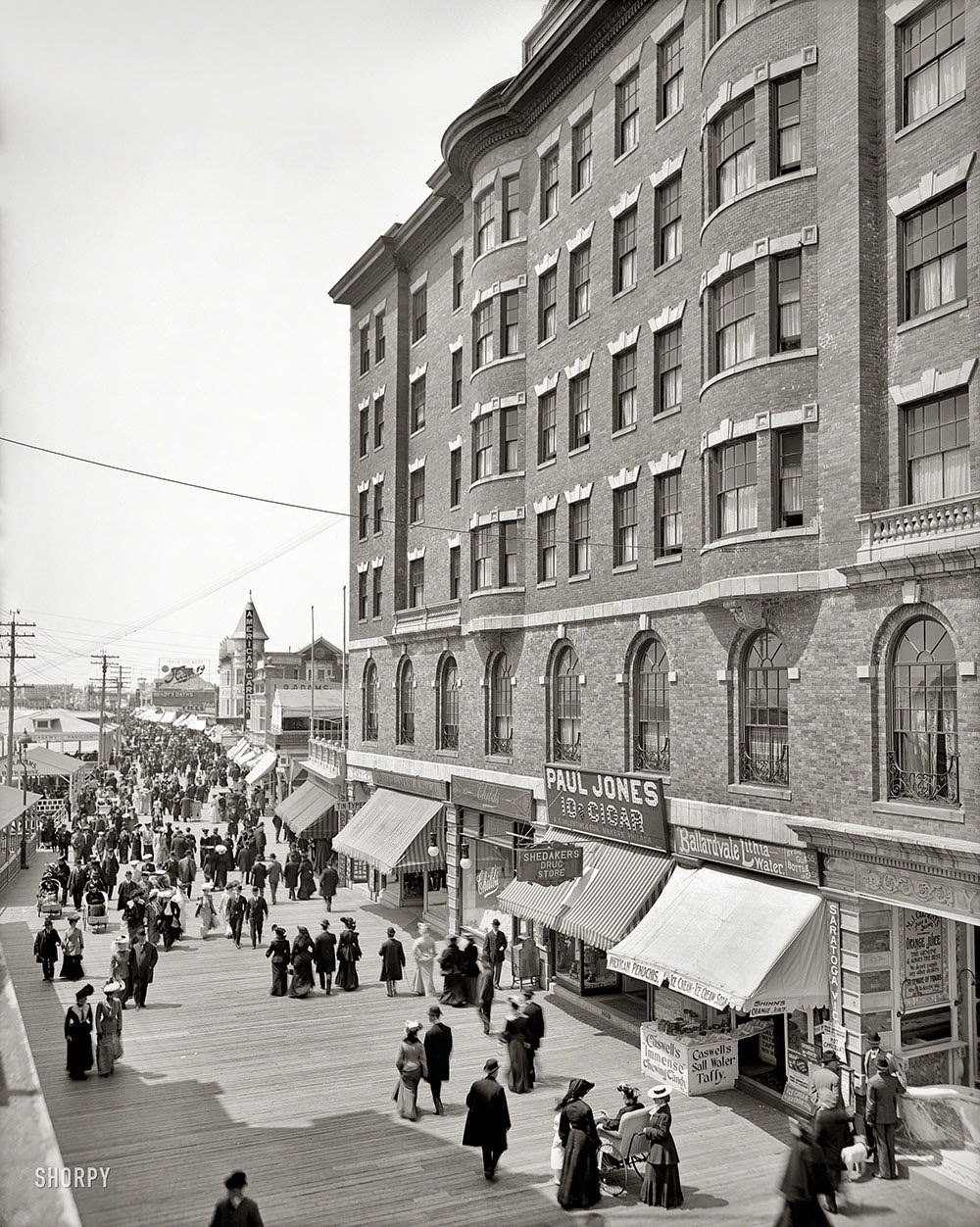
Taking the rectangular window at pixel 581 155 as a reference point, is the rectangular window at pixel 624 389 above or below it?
below

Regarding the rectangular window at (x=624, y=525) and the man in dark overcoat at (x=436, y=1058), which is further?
the rectangular window at (x=624, y=525)

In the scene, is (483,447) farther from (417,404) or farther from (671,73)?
(671,73)

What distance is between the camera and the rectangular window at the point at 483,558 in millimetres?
26531

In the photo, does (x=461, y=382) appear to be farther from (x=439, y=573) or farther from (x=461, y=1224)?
(x=461, y=1224)

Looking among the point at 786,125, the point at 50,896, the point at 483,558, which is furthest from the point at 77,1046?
the point at 786,125

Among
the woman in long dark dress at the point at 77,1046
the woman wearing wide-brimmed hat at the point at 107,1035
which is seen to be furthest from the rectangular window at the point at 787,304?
the woman in long dark dress at the point at 77,1046

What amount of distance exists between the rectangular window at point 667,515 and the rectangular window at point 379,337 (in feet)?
60.0

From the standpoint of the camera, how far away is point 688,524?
19.3 meters

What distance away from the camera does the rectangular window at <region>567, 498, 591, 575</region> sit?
23234mm

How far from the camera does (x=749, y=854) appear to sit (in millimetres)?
16938

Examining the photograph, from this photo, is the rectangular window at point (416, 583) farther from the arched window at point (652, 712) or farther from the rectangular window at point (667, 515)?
the rectangular window at point (667, 515)

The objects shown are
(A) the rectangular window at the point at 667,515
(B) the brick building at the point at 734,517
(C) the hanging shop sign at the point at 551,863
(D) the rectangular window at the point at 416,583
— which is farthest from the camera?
(D) the rectangular window at the point at 416,583

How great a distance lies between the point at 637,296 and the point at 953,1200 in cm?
1648

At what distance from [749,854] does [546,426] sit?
1220 cm
